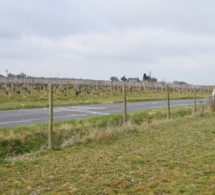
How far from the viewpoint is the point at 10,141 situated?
10742 millimetres

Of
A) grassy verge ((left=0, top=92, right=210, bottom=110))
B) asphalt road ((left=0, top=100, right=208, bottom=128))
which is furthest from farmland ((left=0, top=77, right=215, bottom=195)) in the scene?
grassy verge ((left=0, top=92, right=210, bottom=110))

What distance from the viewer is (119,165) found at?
706 centimetres

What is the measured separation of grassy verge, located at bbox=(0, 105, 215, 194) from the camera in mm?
5473

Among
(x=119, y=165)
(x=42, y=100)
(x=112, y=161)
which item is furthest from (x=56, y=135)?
(x=42, y=100)

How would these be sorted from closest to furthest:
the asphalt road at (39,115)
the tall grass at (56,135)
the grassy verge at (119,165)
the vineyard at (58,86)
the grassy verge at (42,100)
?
the grassy verge at (119,165) → the tall grass at (56,135) → the asphalt road at (39,115) → the grassy verge at (42,100) → the vineyard at (58,86)

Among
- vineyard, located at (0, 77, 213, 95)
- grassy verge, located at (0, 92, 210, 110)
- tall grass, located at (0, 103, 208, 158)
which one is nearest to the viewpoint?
tall grass, located at (0, 103, 208, 158)

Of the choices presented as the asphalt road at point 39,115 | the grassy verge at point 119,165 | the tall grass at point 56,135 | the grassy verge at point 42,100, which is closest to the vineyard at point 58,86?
the grassy verge at point 42,100

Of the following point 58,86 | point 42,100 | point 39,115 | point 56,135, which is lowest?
point 56,135

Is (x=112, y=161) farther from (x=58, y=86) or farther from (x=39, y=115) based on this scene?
(x=58, y=86)

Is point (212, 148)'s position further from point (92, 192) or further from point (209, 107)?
point (209, 107)

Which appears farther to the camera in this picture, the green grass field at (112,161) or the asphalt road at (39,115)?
the asphalt road at (39,115)

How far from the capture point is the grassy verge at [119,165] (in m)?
5.47

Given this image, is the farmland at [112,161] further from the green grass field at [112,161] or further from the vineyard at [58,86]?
the vineyard at [58,86]

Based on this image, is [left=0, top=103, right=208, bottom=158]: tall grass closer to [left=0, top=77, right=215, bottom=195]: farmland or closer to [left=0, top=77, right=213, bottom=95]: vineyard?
[left=0, top=77, right=215, bottom=195]: farmland
